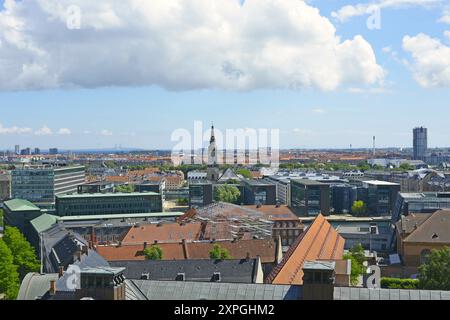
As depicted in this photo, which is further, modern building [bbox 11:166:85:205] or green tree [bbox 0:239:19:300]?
modern building [bbox 11:166:85:205]

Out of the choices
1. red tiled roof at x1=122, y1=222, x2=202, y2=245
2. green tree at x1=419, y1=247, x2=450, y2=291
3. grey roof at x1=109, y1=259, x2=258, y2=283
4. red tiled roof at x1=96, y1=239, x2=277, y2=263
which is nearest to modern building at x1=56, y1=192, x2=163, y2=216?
red tiled roof at x1=122, y1=222, x2=202, y2=245

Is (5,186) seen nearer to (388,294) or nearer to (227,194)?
(227,194)

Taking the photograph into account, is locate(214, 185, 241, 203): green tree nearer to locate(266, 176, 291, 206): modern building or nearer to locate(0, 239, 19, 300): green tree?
locate(266, 176, 291, 206): modern building

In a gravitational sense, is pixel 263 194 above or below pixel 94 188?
below

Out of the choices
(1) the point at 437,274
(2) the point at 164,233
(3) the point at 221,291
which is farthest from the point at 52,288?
(2) the point at 164,233

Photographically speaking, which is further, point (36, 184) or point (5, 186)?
point (5, 186)
